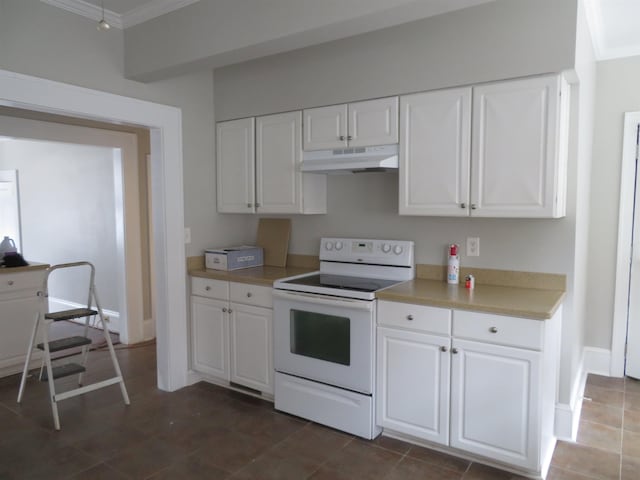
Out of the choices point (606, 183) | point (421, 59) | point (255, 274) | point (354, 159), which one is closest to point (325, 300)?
point (255, 274)

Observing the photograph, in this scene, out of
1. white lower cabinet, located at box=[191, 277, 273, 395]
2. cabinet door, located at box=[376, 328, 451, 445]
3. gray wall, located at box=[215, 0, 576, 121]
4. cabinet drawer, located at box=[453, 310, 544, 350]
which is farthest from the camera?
white lower cabinet, located at box=[191, 277, 273, 395]

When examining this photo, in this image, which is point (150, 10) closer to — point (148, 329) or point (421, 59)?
point (421, 59)

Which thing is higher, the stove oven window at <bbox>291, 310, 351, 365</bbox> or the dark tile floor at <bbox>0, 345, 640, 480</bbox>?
the stove oven window at <bbox>291, 310, 351, 365</bbox>

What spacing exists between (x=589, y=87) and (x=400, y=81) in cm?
130

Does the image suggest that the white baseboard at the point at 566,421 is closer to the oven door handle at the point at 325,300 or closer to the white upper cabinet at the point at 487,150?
the white upper cabinet at the point at 487,150

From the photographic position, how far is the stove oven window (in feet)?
8.92

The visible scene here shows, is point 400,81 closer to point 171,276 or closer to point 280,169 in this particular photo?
point 280,169

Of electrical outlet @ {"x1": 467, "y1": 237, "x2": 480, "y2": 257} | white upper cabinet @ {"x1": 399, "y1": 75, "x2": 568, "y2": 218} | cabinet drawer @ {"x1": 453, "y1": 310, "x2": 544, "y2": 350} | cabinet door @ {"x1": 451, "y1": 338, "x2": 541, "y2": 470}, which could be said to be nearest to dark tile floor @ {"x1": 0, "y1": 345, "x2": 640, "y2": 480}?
cabinet door @ {"x1": 451, "y1": 338, "x2": 541, "y2": 470}

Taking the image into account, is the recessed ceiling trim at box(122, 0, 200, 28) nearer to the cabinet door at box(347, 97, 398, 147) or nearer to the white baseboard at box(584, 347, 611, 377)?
the cabinet door at box(347, 97, 398, 147)

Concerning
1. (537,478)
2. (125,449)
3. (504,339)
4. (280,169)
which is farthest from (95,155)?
(537,478)

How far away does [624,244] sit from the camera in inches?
138

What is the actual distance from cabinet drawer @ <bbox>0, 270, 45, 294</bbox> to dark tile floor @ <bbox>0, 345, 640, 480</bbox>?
0.88 m

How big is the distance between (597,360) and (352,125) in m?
2.69

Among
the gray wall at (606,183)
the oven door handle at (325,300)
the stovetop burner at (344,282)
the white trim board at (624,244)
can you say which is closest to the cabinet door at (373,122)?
the stovetop burner at (344,282)
